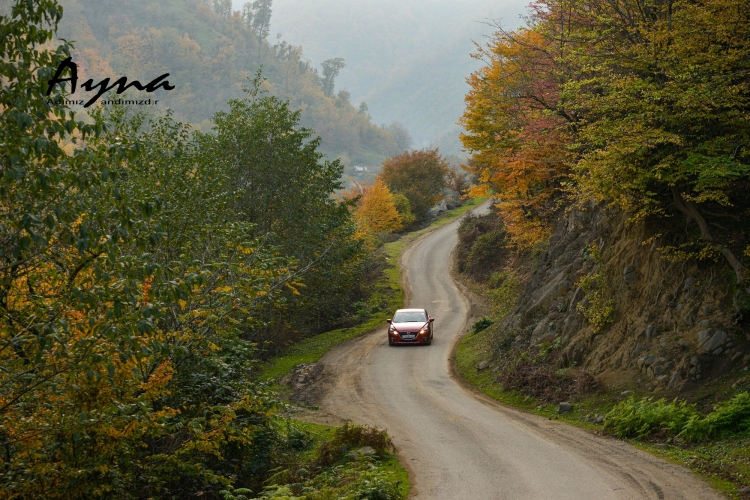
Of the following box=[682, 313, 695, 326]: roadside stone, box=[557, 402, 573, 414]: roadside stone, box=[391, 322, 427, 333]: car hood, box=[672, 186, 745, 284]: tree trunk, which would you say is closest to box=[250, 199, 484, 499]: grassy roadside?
box=[391, 322, 427, 333]: car hood

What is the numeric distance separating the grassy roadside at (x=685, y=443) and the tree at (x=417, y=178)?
5507 cm

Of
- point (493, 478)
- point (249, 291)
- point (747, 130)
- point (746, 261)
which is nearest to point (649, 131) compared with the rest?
point (747, 130)

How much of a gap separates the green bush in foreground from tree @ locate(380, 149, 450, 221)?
60.8 meters

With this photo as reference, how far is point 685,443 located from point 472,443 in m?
4.37

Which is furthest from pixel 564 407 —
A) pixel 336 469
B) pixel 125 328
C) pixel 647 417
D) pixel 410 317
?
pixel 410 317

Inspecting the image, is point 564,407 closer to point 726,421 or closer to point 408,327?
point 726,421

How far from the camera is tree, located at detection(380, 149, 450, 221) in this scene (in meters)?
75.8

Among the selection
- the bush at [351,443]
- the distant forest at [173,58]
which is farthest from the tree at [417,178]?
the distant forest at [173,58]

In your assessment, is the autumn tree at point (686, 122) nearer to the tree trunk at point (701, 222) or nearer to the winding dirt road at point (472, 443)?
the tree trunk at point (701, 222)

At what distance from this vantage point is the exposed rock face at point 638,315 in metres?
14.8

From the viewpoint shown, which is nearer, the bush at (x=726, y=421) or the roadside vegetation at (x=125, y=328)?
the roadside vegetation at (x=125, y=328)

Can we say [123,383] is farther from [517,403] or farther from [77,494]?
[517,403]

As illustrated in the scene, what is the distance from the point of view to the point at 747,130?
1403 cm

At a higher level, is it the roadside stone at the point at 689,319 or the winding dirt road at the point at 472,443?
the roadside stone at the point at 689,319
